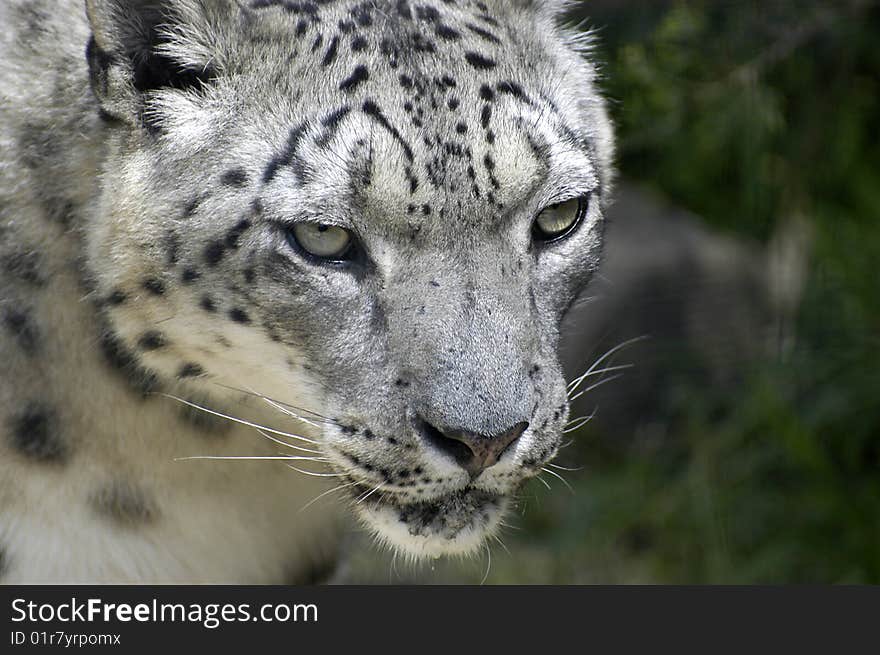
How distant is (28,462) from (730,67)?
294cm

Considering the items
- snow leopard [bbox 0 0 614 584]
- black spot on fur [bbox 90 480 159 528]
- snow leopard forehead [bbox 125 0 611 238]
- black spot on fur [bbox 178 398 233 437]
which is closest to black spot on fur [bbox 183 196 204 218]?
snow leopard [bbox 0 0 614 584]

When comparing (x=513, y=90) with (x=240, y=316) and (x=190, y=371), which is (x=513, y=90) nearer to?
(x=240, y=316)

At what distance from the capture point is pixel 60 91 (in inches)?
98.9

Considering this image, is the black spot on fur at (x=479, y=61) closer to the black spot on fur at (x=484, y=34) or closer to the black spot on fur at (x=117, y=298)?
the black spot on fur at (x=484, y=34)

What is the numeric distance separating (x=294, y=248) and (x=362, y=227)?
15cm

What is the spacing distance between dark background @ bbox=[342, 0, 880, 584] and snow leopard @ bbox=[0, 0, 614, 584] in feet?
5.16

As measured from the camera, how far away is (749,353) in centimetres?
503

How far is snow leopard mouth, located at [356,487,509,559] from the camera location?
89.1 inches

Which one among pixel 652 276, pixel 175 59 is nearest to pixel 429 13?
pixel 175 59

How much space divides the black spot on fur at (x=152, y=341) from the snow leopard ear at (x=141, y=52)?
1.42 ft

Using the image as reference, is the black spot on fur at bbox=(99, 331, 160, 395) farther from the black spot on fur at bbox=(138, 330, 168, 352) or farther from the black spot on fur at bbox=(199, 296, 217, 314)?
the black spot on fur at bbox=(199, 296, 217, 314)

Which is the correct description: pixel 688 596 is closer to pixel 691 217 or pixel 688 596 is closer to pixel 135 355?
pixel 135 355

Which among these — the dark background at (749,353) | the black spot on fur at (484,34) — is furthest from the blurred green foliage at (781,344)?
the black spot on fur at (484,34)

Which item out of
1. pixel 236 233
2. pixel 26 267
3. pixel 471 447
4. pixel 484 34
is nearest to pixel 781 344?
pixel 484 34
